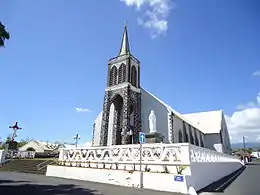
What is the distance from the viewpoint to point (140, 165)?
9344 mm

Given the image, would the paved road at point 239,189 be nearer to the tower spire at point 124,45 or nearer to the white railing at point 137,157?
the white railing at point 137,157

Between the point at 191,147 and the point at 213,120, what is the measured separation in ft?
138

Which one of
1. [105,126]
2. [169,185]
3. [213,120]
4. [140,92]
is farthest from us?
[213,120]

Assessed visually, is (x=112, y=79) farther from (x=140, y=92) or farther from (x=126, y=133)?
(x=126, y=133)

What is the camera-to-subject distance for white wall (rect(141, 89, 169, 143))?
2500cm

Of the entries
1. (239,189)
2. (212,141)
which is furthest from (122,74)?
(212,141)

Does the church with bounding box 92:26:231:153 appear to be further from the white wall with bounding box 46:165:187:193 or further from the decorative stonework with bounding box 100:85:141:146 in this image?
the white wall with bounding box 46:165:187:193

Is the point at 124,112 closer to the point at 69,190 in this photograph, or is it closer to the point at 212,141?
the point at 69,190

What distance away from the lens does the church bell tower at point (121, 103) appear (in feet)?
83.9

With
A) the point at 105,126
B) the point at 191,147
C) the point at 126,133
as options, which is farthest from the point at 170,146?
the point at 105,126

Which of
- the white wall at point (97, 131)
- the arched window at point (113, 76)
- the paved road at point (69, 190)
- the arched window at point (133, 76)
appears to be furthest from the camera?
the arched window at point (113, 76)

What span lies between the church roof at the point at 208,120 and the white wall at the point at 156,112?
2300 cm

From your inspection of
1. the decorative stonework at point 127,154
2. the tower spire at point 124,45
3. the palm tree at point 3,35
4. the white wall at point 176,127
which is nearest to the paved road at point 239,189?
the decorative stonework at point 127,154

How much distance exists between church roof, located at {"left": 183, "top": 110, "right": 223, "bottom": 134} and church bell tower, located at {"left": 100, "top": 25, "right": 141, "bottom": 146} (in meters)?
24.0
